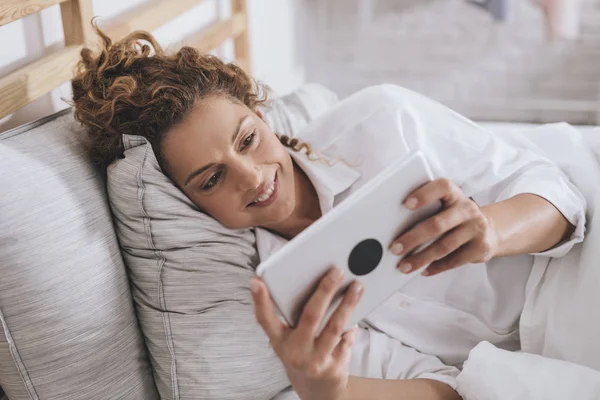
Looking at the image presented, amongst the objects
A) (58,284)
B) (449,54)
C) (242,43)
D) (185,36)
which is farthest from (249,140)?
(449,54)

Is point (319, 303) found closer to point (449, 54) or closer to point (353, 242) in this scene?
point (353, 242)

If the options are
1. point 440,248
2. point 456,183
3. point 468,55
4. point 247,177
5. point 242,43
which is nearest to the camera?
point 440,248

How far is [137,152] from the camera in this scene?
110cm

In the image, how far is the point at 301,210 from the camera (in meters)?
1.30

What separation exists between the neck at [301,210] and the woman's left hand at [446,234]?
38 centimetres

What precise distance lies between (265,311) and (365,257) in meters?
0.14

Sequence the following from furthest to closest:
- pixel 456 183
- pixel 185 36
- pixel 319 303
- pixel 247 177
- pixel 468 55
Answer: pixel 468 55, pixel 185 36, pixel 456 183, pixel 247 177, pixel 319 303

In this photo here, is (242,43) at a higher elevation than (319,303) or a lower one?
lower

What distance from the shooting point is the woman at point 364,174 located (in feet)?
3.67

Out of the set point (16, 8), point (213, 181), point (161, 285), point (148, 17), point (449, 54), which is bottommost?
point (449, 54)

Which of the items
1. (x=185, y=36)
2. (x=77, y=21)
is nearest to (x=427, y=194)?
(x=77, y=21)

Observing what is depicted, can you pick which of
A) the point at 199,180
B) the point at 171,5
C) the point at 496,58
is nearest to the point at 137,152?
the point at 199,180

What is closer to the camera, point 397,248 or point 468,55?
point 397,248

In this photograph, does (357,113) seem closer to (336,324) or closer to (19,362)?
(336,324)
